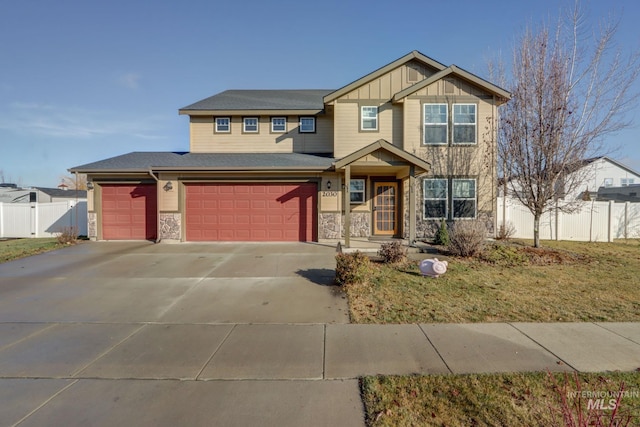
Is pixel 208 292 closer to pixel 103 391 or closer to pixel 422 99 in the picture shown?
pixel 103 391

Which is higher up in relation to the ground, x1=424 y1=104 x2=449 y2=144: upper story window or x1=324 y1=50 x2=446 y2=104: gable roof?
x1=324 y1=50 x2=446 y2=104: gable roof

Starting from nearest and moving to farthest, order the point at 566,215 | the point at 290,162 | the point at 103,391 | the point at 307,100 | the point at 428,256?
the point at 103,391 < the point at 428,256 < the point at 290,162 < the point at 566,215 < the point at 307,100

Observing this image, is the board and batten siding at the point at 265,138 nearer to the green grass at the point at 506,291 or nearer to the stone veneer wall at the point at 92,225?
the stone veneer wall at the point at 92,225

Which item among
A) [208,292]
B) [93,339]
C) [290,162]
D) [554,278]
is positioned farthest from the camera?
[290,162]

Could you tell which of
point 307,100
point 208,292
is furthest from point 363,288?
point 307,100

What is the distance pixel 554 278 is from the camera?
23.9 feet

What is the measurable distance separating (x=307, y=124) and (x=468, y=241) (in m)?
9.01

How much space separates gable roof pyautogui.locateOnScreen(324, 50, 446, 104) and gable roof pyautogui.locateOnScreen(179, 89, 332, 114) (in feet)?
4.83

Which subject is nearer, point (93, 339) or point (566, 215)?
point (93, 339)

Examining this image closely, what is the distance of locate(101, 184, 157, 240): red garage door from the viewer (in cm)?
1296

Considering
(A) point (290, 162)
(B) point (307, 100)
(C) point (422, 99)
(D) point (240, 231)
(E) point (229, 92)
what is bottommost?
(D) point (240, 231)

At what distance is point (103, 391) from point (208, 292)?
3.16 m

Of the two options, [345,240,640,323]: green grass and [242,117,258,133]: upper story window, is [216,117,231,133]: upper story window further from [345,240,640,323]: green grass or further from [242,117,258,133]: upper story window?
[345,240,640,323]: green grass

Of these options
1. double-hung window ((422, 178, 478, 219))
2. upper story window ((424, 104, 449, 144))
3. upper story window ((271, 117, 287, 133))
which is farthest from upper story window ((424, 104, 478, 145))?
upper story window ((271, 117, 287, 133))
